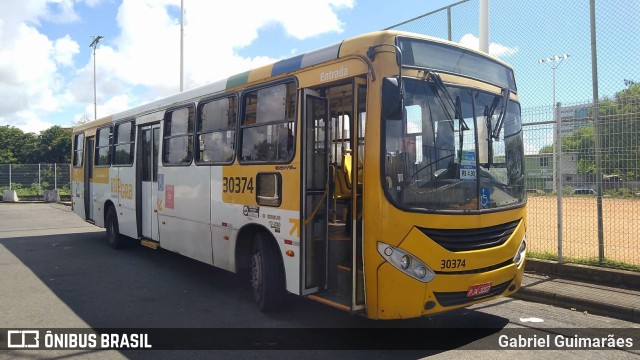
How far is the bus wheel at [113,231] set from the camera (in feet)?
35.1

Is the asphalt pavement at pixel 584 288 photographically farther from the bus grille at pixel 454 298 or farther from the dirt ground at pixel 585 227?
the bus grille at pixel 454 298

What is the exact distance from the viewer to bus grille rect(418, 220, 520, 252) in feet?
14.7

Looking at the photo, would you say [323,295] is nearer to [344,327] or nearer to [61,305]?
[344,327]

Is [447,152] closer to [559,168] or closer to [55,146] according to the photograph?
[559,168]

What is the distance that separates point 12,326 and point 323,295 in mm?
3783

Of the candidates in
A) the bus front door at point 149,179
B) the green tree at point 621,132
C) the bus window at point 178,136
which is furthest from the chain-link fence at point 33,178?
the green tree at point 621,132

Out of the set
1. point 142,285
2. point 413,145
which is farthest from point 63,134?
point 413,145

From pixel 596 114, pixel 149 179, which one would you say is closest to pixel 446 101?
pixel 596 114

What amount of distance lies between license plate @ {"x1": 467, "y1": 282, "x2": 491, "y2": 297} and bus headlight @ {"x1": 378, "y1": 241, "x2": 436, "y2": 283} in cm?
57

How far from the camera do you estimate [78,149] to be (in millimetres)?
13234

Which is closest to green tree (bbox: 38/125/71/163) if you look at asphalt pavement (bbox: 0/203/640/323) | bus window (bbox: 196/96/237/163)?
bus window (bbox: 196/96/237/163)

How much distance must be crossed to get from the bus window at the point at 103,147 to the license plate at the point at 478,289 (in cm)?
924

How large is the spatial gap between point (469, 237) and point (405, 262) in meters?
0.80

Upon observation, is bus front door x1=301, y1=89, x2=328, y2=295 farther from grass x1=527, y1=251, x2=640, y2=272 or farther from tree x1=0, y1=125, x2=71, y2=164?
tree x1=0, y1=125, x2=71, y2=164
